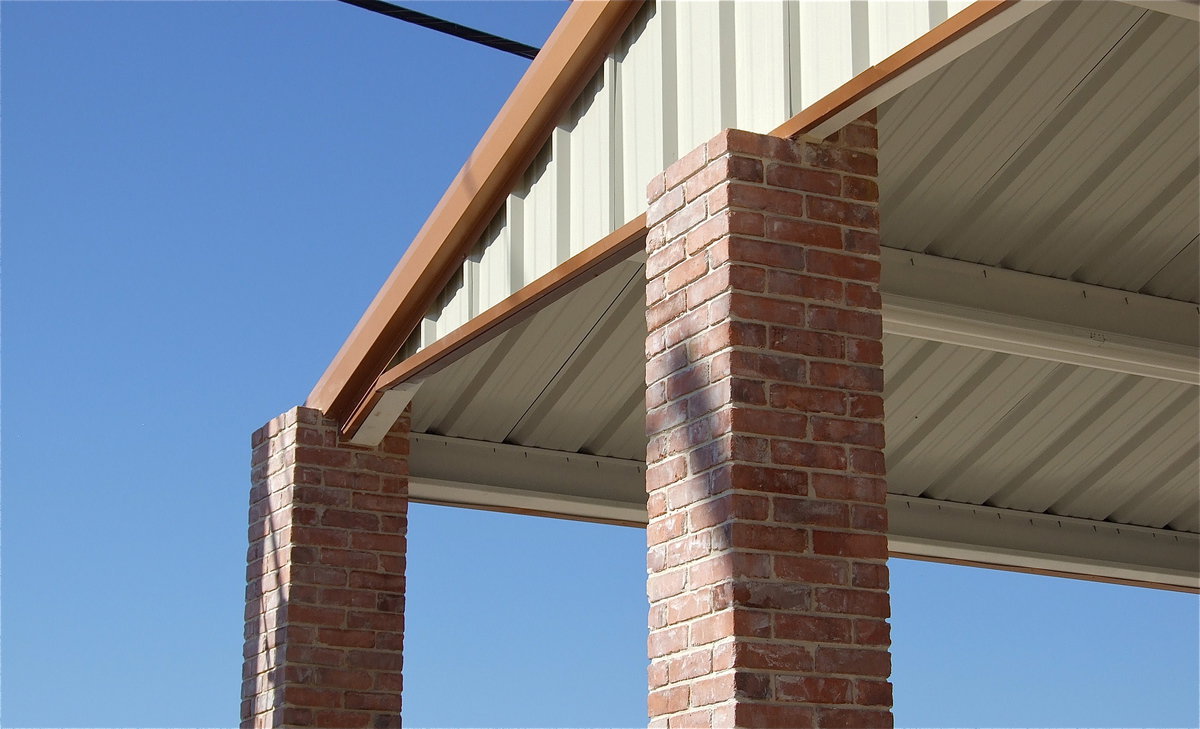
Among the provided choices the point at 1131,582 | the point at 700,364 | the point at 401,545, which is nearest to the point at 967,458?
the point at 1131,582

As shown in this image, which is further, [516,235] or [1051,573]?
[1051,573]

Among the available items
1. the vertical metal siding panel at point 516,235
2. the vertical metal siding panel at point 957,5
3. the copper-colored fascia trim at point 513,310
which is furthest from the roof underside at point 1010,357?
the vertical metal siding panel at point 957,5

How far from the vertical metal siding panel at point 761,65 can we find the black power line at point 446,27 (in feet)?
15.7

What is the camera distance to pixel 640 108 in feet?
20.0

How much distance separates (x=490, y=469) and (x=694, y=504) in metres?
4.11

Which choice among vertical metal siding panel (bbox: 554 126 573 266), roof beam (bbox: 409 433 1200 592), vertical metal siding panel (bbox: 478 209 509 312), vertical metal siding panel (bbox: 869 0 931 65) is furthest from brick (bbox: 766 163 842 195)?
roof beam (bbox: 409 433 1200 592)

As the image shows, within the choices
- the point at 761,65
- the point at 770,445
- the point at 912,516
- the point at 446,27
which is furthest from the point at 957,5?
the point at 446,27

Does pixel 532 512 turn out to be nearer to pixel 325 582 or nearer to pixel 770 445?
pixel 325 582

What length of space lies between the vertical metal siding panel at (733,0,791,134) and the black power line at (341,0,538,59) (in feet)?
15.7

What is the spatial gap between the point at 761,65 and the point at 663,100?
0.63m

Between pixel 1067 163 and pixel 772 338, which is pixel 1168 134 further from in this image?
pixel 772 338

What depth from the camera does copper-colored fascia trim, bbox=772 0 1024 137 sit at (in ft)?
14.7

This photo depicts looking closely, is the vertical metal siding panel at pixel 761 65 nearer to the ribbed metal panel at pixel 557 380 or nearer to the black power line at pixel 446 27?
the ribbed metal panel at pixel 557 380

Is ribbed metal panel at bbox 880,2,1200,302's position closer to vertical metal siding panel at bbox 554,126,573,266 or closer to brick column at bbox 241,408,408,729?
vertical metal siding panel at bbox 554,126,573,266
